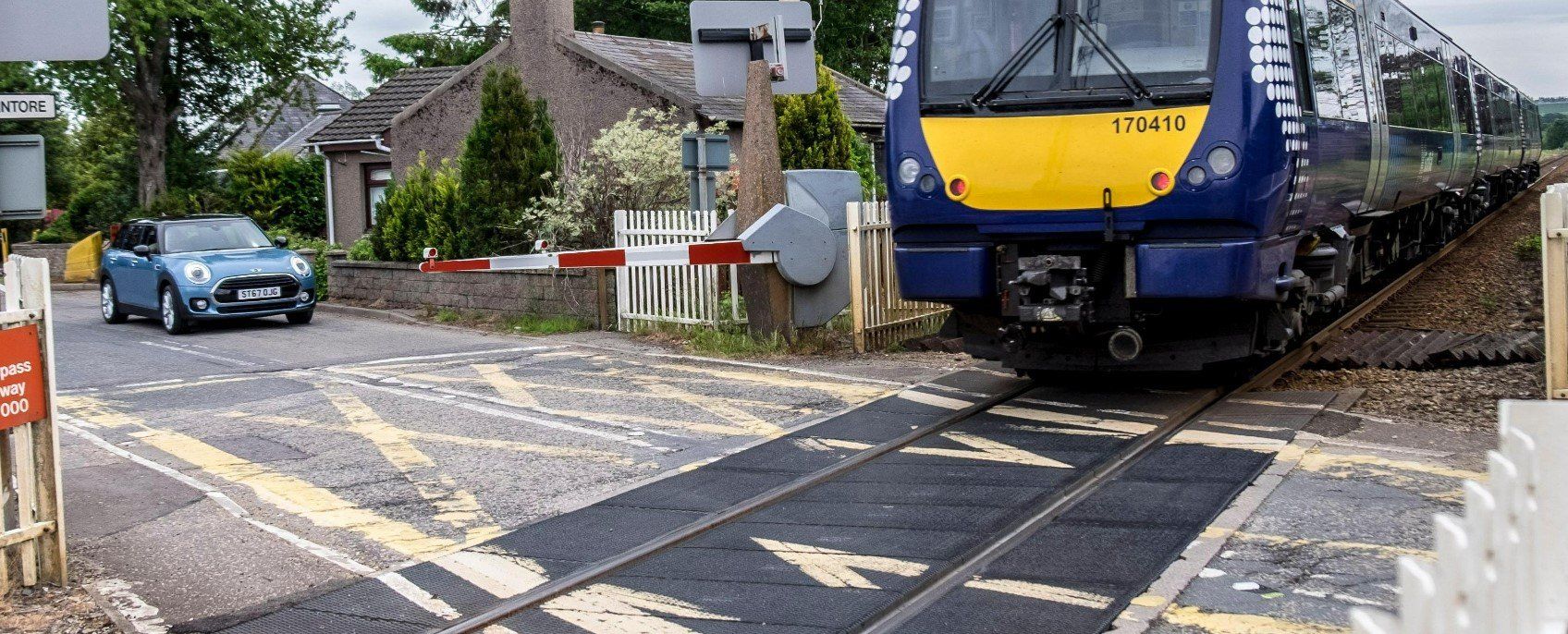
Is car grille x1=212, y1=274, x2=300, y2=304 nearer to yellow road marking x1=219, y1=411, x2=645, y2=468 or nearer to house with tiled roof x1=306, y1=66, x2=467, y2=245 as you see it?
yellow road marking x1=219, y1=411, x2=645, y2=468

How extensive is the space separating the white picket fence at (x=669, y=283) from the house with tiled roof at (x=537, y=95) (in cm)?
751

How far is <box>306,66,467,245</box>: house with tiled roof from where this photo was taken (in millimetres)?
32156

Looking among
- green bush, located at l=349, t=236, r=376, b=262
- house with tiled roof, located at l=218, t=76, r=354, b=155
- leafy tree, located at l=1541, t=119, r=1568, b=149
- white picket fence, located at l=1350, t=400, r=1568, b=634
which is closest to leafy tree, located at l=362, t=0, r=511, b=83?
house with tiled roof, located at l=218, t=76, r=354, b=155

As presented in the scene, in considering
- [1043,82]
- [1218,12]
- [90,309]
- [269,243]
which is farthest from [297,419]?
[90,309]

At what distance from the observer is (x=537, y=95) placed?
24641mm

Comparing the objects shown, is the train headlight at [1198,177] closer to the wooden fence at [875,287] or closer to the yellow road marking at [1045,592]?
the yellow road marking at [1045,592]

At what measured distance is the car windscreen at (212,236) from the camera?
727 inches

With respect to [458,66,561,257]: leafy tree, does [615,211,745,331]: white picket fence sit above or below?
below

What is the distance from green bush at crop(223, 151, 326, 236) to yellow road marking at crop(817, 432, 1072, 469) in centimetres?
2808

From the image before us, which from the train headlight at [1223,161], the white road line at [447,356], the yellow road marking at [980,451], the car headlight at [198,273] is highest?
the train headlight at [1223,161]

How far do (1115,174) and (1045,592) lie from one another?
3.87 m

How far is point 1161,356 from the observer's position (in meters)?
9.57

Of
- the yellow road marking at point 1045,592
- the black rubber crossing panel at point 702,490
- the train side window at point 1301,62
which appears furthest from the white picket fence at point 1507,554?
the train side window at point 1301,62

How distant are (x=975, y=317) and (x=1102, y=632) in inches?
202
